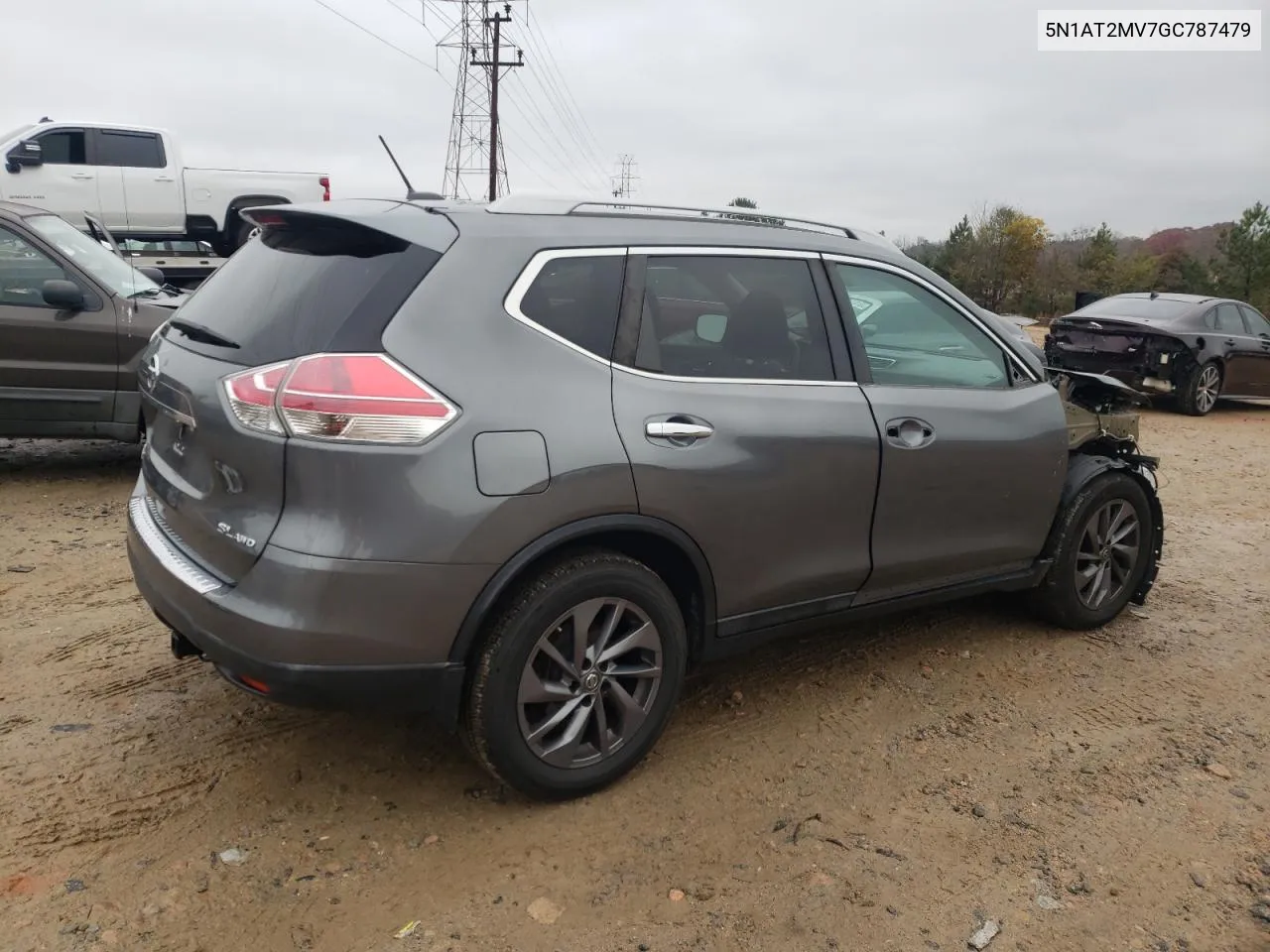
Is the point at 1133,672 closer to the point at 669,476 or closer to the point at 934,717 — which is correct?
the point at 934,717

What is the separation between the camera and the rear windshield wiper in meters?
2.84

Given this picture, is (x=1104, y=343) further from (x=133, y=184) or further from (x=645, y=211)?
(x=133, y=184)

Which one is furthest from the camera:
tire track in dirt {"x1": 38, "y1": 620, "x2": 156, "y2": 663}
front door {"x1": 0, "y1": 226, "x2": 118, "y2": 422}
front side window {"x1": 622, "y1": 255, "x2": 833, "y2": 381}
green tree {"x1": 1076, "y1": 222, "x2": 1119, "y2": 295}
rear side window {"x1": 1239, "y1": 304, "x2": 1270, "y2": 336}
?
green tree {"x1": 1076, "y1": 222, "x2": 1119, "y2": 295}

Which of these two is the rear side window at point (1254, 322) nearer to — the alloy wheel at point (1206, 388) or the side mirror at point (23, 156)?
the alloy wheel at point (1206, 388)

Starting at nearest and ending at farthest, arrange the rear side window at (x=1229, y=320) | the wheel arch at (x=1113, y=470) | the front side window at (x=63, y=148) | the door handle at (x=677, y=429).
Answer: the door handle at (x=677, y=429)
the wheel arch at (x=1113, y=470)
the rear side window at (x=1229, y=320)
the front side window at (x=63, y=148)

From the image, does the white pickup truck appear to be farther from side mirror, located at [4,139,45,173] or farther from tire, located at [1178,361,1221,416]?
tire, located at [1178,361,1221,416]

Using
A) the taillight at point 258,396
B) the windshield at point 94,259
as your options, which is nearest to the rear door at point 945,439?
the taillight at point 258,396

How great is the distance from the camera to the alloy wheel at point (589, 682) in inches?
110

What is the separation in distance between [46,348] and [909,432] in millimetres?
5350

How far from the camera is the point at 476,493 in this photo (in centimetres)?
255

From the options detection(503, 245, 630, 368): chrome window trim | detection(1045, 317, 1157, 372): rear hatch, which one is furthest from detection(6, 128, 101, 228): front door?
detection(503, 245, 630, 368): chrome window trim

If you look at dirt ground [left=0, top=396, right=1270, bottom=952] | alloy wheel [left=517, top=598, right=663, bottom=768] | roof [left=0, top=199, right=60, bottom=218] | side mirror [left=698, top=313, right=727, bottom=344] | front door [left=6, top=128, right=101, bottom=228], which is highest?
front door [left=6, top=128, right=101, bottom=228]

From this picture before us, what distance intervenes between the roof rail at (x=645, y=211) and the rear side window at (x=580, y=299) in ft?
0.70

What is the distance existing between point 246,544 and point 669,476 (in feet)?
3.88
